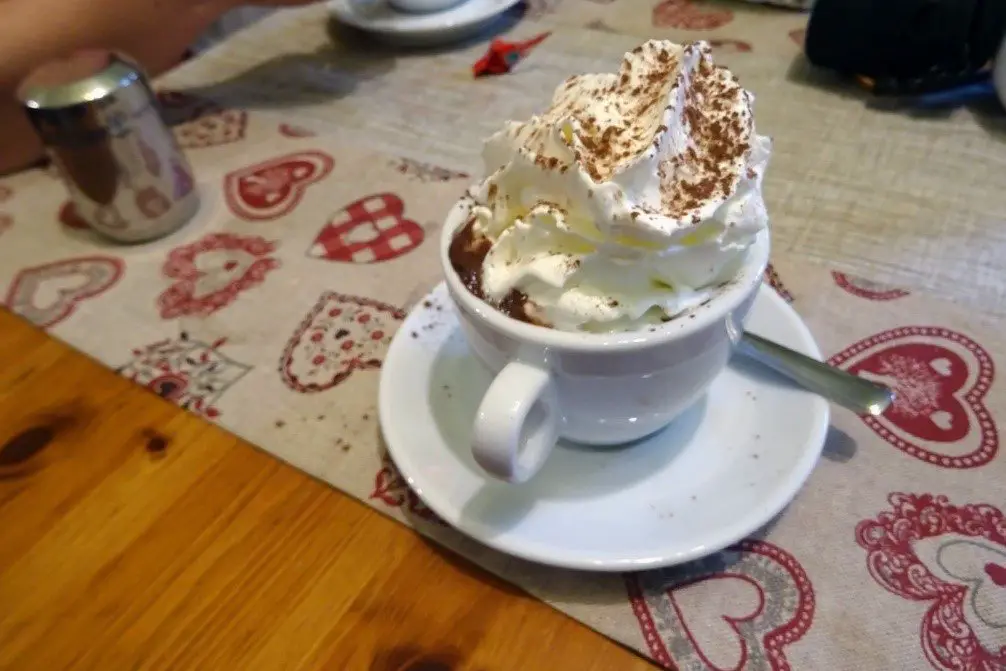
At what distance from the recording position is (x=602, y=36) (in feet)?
2.81

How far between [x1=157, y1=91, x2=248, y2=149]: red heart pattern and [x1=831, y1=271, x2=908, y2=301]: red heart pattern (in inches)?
22.7

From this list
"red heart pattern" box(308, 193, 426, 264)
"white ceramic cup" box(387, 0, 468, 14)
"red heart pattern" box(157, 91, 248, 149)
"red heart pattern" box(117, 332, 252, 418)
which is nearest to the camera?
Answer: "red heart pattern" box(117, 332, 252, 418)

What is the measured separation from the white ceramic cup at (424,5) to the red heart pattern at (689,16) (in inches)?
9.1

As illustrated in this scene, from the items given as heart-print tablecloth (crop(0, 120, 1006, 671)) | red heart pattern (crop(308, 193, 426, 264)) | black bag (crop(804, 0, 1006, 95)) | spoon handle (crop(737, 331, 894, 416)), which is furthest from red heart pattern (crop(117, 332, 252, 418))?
black bag (crop(804, 0, 1006, 95))

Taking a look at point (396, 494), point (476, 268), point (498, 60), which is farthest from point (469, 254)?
point (498, 60)

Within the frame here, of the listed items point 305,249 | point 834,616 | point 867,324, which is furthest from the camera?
point 305,249

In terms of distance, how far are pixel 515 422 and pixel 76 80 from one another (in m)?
0.49

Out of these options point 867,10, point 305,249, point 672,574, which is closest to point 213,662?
point 672,574

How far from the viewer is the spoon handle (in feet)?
1.38

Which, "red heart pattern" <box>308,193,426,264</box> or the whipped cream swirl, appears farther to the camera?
"red heart pattern" <box>308,193,426,264</box>

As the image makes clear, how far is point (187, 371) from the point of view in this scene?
20.9 inches

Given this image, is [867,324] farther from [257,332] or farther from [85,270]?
[85,270]

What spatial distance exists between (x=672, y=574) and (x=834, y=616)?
8 cm

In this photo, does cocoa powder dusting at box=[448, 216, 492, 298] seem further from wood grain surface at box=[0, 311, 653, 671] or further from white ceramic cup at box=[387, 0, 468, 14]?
white ceramic cup at box=[387, 0, 468, 14]
